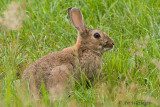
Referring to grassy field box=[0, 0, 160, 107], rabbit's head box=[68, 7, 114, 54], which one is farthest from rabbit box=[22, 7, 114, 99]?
grassy field box=[0, 0, 160, 107]

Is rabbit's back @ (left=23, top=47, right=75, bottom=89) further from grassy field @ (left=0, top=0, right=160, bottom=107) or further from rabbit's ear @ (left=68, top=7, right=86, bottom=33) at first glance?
rabbit's ear @ (left=68, top=7, right=86, bottom=33)

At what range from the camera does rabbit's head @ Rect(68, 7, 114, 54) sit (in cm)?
610

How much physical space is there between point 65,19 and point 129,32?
124cm

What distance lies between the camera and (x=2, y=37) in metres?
6.70

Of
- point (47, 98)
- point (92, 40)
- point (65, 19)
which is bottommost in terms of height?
point (47, 98)

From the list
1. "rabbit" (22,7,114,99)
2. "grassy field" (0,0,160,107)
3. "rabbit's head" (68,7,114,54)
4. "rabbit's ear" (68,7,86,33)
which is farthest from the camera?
"rabbit's ear" (68,7,86,33)

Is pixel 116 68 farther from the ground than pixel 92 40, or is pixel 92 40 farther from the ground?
pixel 92 40

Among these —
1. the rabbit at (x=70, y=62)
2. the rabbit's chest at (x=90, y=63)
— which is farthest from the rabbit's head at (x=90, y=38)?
the rabbit's chest at (x=90, y=63)

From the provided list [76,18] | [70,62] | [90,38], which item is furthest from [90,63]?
[76,18]

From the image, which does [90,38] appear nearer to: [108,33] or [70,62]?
[108,33]

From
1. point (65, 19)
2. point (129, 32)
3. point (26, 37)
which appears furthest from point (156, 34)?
point (26, 37)

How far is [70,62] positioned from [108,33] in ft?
4.38

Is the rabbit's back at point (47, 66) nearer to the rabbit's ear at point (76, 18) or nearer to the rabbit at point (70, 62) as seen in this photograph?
the rabbit at point (70, 62)

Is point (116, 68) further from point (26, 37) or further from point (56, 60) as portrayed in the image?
point (26, 37)
